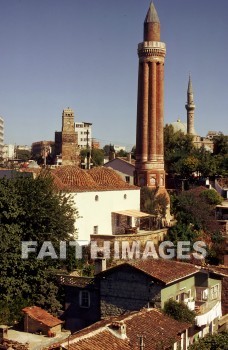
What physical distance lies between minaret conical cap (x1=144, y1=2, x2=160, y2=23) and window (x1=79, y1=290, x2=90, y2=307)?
29642mm

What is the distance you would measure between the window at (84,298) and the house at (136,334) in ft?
12.8

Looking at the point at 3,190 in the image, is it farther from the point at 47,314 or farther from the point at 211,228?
the point at 211,228

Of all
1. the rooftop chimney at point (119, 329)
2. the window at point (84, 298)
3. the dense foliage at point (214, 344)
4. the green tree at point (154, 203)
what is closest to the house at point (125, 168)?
the green tree at point (154, 203)

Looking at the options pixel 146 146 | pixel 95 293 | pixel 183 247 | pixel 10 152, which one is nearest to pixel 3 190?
pixel 95 293

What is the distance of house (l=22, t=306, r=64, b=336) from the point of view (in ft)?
78.0

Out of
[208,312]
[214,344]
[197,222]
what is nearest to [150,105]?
[197,222]

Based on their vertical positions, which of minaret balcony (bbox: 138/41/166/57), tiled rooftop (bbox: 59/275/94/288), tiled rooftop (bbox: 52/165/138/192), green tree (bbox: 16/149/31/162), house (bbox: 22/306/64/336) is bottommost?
house (bbox: 22/306/64/336)

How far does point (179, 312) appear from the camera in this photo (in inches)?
873

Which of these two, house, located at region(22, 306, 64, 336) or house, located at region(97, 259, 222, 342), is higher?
house, located at region(97, 259, 222, 342)

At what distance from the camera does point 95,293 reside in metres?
24.5

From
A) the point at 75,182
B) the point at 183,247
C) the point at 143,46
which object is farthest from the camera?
the point at 143,46

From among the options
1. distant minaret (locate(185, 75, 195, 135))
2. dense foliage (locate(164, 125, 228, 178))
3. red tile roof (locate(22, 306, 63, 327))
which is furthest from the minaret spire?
distant minaret (locate(185, 75, 195, 135))

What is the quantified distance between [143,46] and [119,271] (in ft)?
92.5

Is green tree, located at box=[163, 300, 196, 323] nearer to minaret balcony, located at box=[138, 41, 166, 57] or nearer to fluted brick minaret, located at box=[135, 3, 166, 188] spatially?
fluted brick minaret, located at box=[135, 3, 166, 188]
